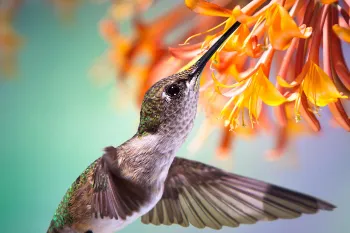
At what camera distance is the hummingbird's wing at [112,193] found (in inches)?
23.1

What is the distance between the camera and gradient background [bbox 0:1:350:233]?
2.78 feet

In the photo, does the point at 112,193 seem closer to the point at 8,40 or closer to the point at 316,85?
the point at 316,85

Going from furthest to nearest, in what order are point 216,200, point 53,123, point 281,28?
point 53,123 → point 216,200 → point 281,28

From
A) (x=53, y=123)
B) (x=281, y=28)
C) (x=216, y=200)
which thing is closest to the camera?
(x=281, y=28)

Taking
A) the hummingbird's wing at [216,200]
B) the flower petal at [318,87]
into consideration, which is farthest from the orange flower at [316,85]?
the hummingbird's wing at [216,200]

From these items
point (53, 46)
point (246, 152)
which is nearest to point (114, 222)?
point (246, 152)

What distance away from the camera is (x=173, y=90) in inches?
23.8

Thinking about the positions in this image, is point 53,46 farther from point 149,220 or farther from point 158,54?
point 149,220

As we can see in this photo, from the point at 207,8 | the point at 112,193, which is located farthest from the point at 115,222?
the point at 207,8

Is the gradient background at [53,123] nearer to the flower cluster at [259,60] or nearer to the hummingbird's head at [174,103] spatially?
the flower cluster at [259,60]

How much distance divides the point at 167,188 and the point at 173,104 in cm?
18

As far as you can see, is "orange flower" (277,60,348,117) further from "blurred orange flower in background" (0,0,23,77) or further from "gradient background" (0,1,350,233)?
"blurred orange flower in background" (0,0,23,77)

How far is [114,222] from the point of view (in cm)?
64

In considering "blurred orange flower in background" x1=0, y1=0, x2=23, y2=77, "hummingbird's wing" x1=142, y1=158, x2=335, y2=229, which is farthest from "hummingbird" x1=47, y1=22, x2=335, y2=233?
Answer: "blurred orange flower in background" x1=0, y1=0, x2=23, y2=77
